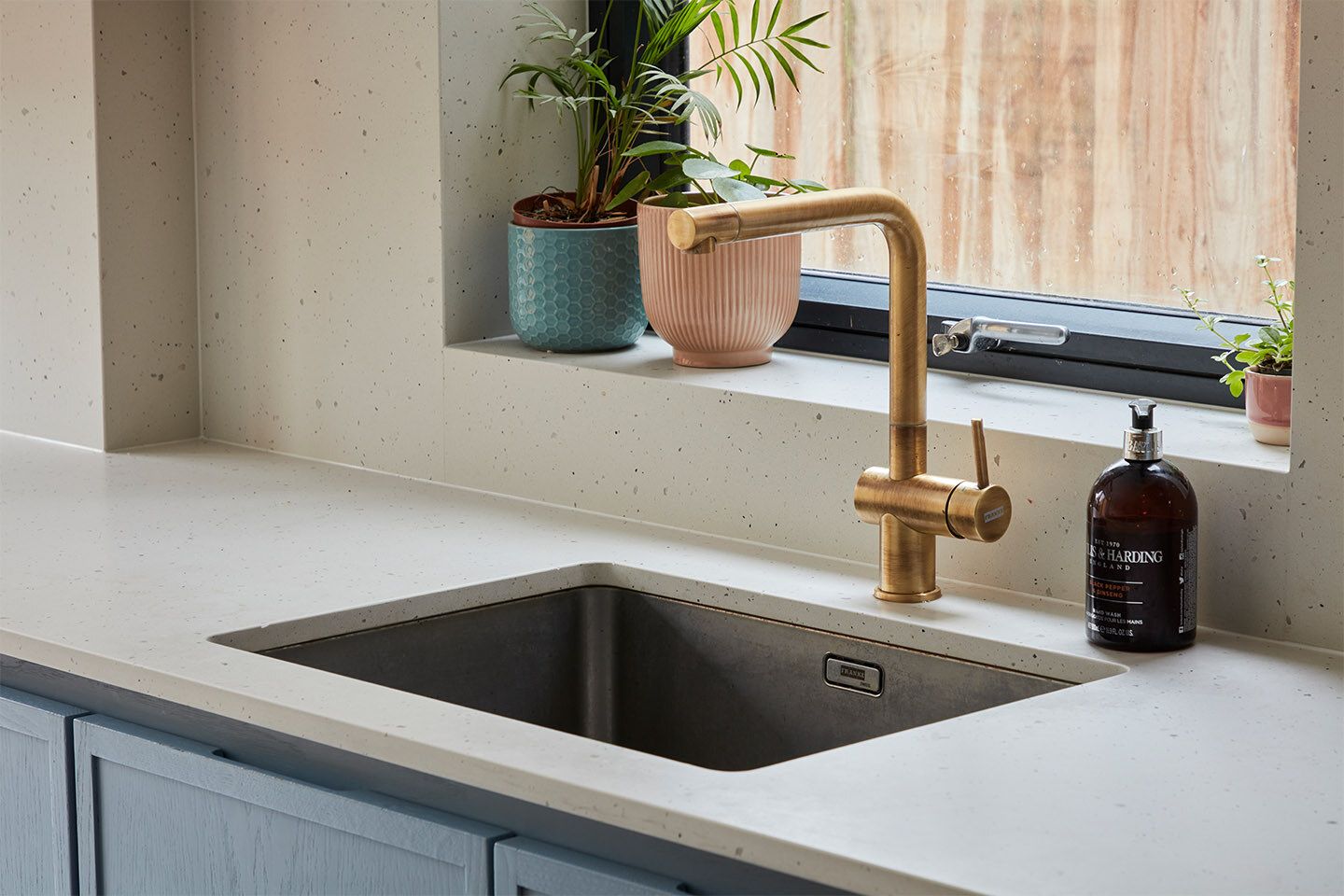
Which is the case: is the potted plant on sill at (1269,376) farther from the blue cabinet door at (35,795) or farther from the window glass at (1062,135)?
the blue cabinet door at (35,795)

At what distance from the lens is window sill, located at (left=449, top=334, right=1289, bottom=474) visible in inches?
60.4

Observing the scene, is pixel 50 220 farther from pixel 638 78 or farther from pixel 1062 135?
pixel 1062 135

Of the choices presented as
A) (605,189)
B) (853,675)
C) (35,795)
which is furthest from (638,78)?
(35,795)

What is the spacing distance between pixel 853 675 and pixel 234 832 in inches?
21.1

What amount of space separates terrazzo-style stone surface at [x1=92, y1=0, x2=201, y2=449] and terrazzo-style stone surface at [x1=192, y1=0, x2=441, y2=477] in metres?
0.02

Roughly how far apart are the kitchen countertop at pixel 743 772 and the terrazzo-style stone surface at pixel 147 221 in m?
0.24

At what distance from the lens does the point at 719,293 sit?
1858mm

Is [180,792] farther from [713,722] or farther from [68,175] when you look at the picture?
[68,175]

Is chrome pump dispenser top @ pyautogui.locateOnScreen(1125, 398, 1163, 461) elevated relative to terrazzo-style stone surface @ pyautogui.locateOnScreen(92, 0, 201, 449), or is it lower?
lower

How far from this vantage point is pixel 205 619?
1.50 meters

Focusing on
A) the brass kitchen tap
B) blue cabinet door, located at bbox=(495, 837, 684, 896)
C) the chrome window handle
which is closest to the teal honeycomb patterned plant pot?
the chrome window handle

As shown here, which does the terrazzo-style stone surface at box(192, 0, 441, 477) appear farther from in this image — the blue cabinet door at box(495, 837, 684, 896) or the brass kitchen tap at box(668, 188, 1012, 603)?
the blue cabinet door at box(495, 837, 684, 896)

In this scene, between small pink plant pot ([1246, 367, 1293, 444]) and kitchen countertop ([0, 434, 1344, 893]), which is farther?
small pink plant pot ([1246, 367, 1293, 444])

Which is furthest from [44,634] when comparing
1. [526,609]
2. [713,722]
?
[713,722]
